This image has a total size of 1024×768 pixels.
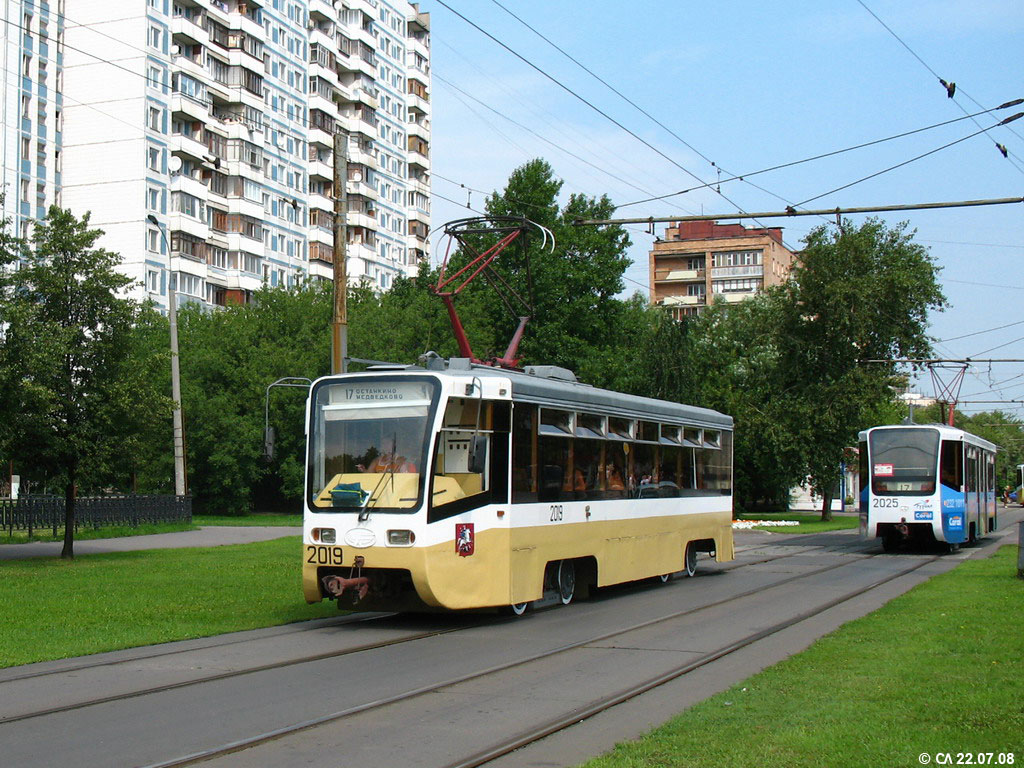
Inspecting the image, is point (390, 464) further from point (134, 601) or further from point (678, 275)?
point (678, 275)

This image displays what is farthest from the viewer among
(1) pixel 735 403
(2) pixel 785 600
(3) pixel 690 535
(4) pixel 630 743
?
(1) pixel 735 403

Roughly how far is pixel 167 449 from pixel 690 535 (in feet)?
108

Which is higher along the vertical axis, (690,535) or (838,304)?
(838,304)

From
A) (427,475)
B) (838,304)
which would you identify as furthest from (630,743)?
(838,304)

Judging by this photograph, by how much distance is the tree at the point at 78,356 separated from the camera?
24.7 meters

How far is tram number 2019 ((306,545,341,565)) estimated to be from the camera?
14.2 metres

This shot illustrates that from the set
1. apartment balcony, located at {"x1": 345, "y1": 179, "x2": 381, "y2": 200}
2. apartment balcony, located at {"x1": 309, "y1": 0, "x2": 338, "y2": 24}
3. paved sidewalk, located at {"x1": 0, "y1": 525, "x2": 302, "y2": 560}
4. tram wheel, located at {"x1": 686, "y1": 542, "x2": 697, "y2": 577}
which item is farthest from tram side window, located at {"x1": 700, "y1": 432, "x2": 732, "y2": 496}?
apartment balcony, located at {"x1": 309, "y1": 0, "x2": 338, "y2": 24}

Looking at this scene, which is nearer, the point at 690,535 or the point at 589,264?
the point at 690,535

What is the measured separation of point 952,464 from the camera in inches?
1220

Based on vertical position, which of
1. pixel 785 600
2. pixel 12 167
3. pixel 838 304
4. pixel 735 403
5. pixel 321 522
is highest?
pixel 12 167

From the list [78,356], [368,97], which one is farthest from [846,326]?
[368,97]

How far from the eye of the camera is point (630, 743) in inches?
304

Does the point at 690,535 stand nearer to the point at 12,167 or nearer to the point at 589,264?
the point at 589,264

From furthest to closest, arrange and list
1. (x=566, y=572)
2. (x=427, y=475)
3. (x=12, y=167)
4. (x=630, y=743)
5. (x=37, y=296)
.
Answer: (x=12, y=167)
(x=37, y=296)
(x=566, y=572)
(x=427, y=475)
(x=630, y=743)
